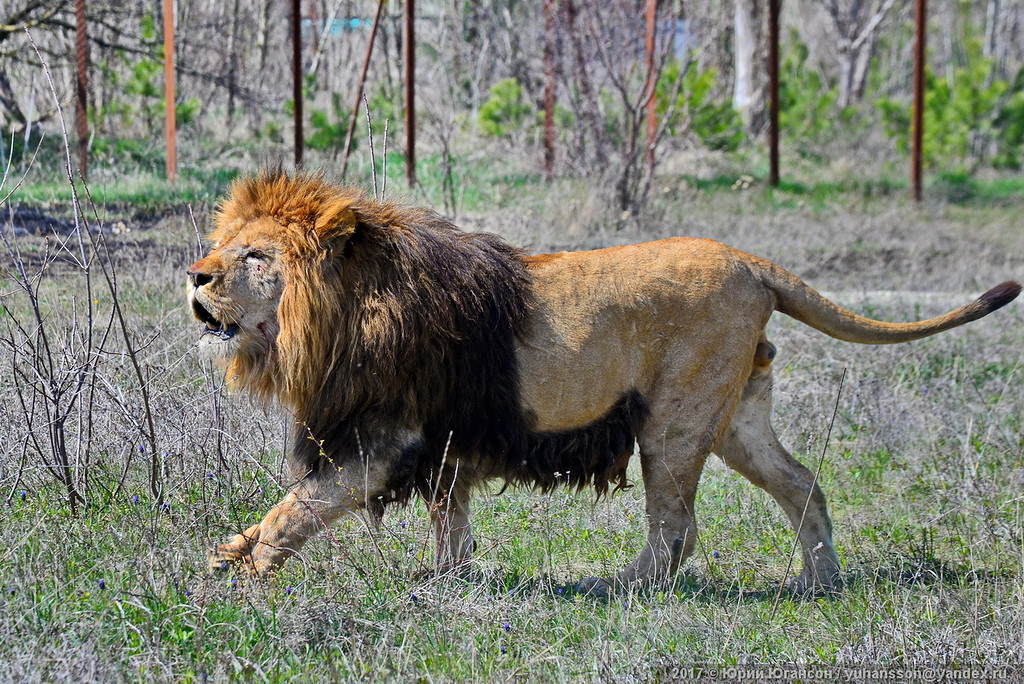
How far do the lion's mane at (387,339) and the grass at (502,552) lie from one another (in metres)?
0.32

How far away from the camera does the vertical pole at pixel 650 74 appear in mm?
11461

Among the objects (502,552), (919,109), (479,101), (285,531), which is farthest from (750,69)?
(285,531)

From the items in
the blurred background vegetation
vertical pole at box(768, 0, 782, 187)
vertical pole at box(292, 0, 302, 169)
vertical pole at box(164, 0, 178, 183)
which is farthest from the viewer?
vertical pole at box(768, 0, 782, 187)

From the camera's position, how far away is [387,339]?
399 centimetres

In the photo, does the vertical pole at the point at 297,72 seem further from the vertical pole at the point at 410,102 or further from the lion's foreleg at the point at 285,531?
the lion's foreleg at the point at 285,531

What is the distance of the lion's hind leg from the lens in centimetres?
490

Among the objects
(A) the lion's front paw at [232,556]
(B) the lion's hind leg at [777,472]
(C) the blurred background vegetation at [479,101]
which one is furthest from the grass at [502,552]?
(C) the blurred background vegetation at [479,101]

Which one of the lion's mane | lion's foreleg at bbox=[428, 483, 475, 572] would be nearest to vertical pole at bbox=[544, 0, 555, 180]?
lion's foreleg at bbox=[428, 483, 475, 572]

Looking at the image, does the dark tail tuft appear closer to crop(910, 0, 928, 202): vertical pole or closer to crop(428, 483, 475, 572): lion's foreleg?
crop(428, 483, 475, 572): lion's foreleg

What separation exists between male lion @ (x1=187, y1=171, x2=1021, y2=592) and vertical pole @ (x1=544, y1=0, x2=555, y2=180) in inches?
309

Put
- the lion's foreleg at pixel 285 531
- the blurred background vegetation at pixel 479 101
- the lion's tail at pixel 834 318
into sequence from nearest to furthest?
1. the lion's foreleg at pixel 285 531
2. the lion's tail at pixel 834 318
3. the blurred background vegetation at pixel 479 101

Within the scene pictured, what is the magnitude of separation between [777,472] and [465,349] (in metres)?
1.66

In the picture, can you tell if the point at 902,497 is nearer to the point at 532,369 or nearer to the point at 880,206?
the point at 532,369

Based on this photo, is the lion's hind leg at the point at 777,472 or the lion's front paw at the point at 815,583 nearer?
the lion's front paw at the point at 815,583
